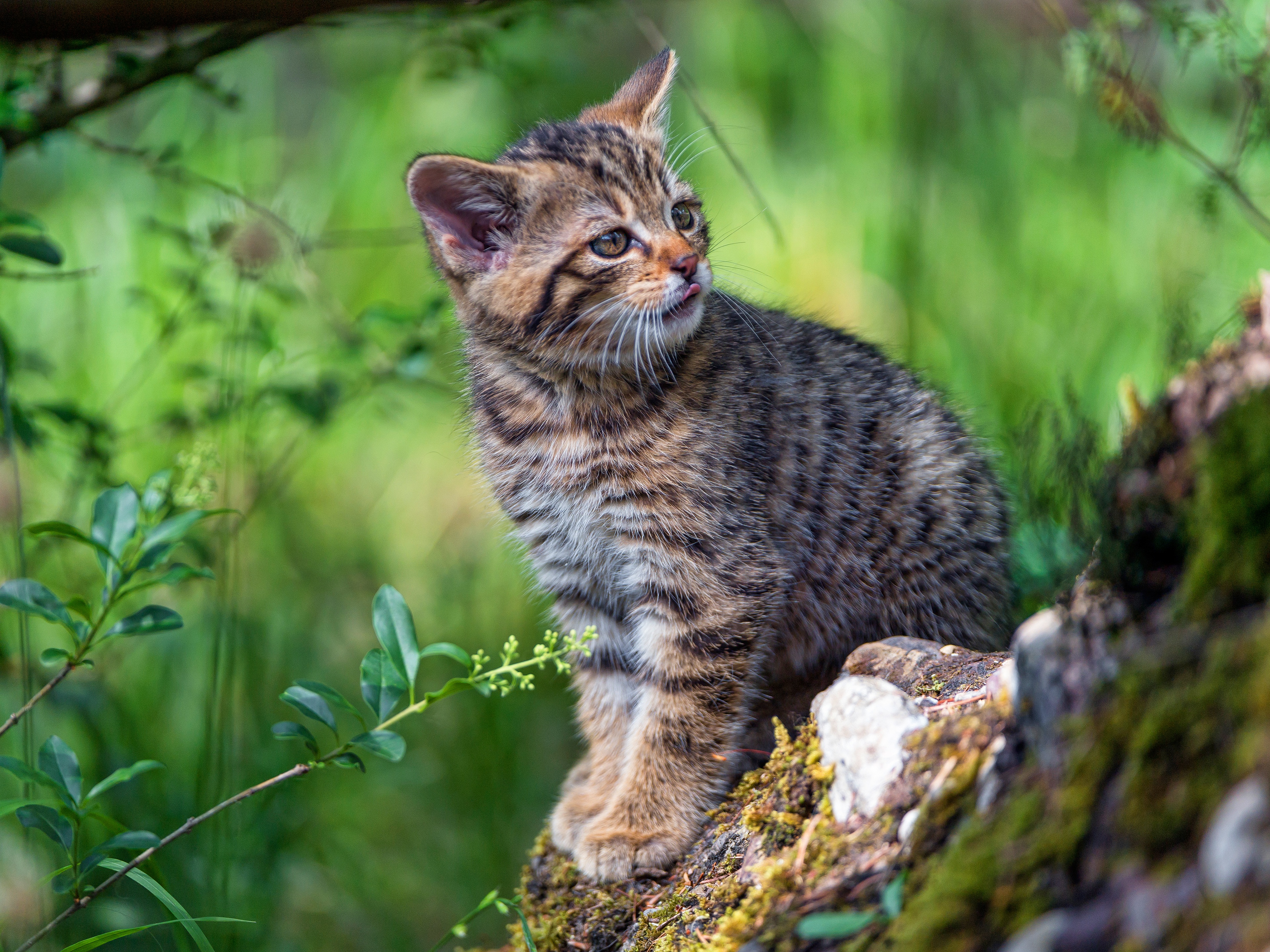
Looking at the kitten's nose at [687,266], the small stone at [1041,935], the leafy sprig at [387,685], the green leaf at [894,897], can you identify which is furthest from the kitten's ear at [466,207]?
the small stone at [1041,935]

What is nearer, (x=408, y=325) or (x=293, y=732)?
(x=293, y=732)

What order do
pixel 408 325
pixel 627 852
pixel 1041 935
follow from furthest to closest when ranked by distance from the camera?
1. pixel 408 325
2. pixel 627 852
3. pixel 1041 935

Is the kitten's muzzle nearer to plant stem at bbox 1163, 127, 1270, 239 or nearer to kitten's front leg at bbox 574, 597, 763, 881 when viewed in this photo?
kitten's front leg at bbox 574, 597, 763, 881

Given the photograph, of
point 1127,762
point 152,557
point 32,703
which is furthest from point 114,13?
point 1127,762

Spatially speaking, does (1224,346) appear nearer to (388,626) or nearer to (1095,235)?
(388,626)

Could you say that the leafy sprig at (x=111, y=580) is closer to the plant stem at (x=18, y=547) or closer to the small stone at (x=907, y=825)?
the plant stem at (x=18, y=547)

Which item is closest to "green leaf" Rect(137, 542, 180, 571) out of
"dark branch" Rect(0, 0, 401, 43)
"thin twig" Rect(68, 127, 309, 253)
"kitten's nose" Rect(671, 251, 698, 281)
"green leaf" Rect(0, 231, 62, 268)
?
"green leaf" Rect(0, 231, 62, 268)

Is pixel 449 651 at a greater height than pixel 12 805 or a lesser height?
greater

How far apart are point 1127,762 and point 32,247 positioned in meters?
2.08

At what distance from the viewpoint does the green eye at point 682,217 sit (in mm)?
2547

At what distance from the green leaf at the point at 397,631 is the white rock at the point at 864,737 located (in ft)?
2.20

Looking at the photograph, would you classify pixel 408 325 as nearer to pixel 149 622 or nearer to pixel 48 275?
pixel 48 275

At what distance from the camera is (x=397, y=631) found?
5.62 ft

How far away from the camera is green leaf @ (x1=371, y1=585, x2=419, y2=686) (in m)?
1.69
